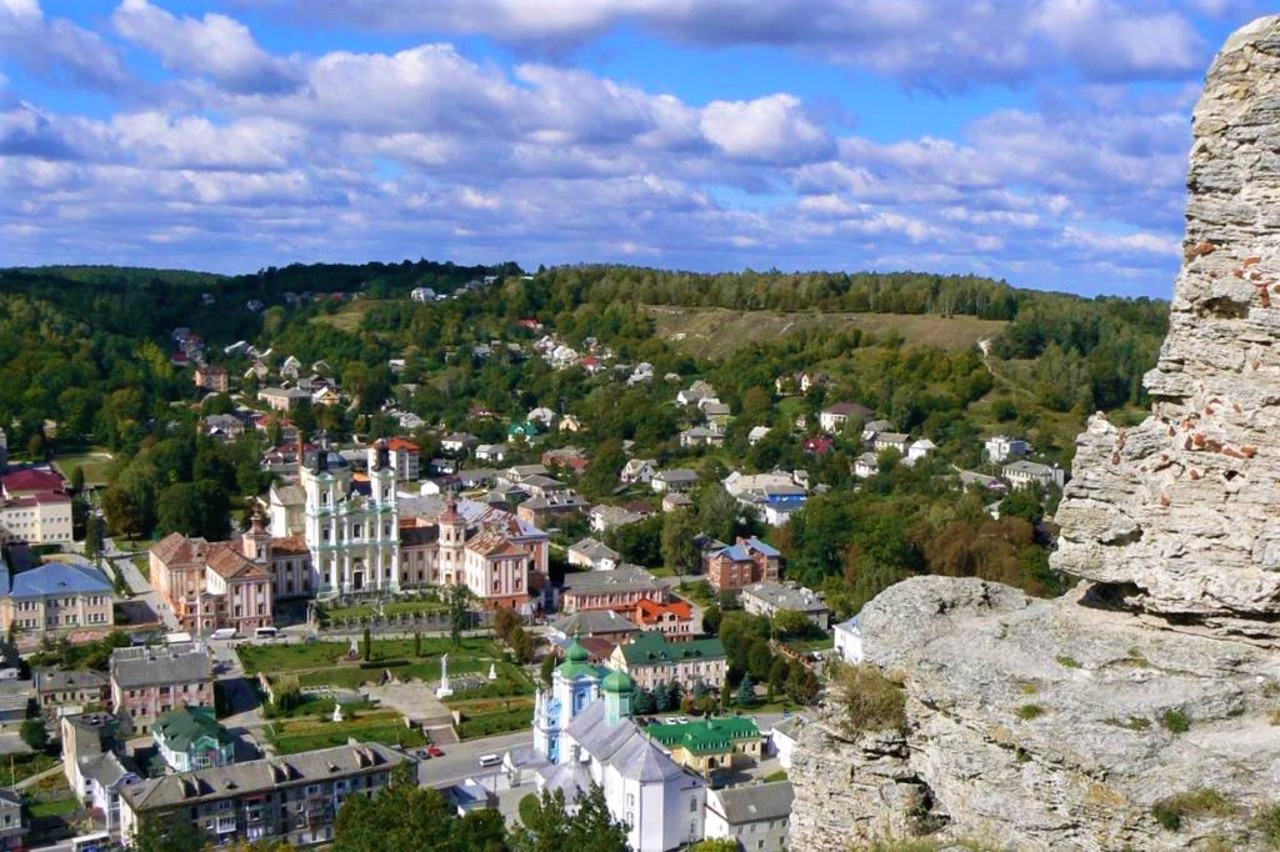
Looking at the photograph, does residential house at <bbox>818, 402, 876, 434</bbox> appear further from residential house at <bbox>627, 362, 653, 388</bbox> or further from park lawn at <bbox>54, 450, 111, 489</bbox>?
A: park lawn at <bbox>54, 450, 111, 489</bbox>

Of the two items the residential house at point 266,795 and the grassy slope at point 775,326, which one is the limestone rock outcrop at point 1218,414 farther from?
the grassy slope at point 775,326

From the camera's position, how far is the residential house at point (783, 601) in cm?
4297

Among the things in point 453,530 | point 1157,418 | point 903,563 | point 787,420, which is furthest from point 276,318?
point 1157,418

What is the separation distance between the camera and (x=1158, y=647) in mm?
7051

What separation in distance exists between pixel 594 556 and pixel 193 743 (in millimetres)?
22708

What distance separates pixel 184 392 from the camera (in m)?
87.8

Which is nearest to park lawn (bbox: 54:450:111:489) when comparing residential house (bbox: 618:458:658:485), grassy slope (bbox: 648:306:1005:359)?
residential house (bbox: 618:458:658:485)

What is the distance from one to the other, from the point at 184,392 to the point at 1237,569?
8713cm

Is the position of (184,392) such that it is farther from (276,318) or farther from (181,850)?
(181,850)

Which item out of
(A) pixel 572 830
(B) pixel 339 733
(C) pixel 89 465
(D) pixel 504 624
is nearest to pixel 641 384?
Answer: (C) pixel 89 465

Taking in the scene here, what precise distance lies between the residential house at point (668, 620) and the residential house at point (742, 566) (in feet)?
13.2

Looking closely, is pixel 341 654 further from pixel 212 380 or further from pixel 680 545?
pixel 212 380

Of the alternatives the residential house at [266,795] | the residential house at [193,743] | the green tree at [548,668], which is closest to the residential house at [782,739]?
the green tree at [548,668]

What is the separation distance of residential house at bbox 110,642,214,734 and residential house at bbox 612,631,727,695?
10599 millimetres
